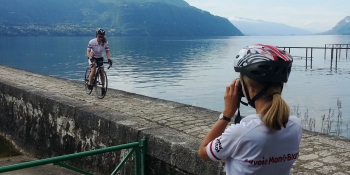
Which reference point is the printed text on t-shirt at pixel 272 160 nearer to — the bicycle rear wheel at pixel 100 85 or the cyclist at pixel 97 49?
the bicycle rear wheel at pixel 100 85

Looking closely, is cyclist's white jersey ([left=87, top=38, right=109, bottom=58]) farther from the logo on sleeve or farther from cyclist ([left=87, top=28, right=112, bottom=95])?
the logo on sleeve

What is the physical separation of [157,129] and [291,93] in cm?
2389

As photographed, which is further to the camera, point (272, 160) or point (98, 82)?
point (98, 82)

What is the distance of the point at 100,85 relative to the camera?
10.3m

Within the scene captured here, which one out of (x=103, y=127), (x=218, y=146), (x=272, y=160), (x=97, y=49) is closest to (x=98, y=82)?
(x=97, y=49)

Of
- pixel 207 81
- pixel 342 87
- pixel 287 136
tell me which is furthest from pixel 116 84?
pixel 287 136

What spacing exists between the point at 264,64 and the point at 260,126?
1.10 feet

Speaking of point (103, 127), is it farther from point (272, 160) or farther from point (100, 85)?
point (272, 160)

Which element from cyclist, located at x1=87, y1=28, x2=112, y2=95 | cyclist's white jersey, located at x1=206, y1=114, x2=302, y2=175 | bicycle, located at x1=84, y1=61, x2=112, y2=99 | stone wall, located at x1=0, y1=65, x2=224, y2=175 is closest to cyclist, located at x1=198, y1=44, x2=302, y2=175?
cyclist's white jersey, located at x1=206, y1=114, x2=302, y2=175

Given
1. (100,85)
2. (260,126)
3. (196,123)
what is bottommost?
(196,123)

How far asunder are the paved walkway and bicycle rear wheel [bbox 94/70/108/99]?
157 millimetres

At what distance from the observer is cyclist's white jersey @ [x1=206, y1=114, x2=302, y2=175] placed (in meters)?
2.26

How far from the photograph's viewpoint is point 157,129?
6.05 m

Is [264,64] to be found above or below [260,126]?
above
